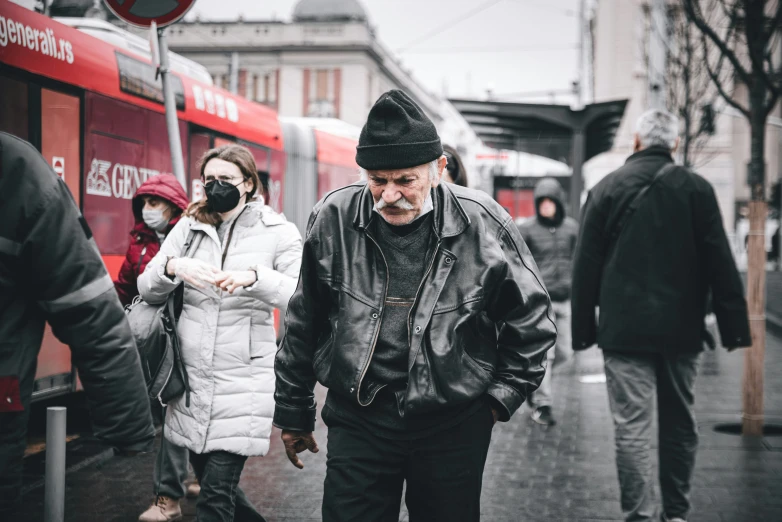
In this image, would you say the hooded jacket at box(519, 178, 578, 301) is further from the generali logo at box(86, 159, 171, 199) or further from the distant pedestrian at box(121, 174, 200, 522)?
the distant pedestrian at box(121, 174, 200, 522)

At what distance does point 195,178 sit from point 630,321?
571 centimetres

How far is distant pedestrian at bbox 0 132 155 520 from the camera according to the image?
7.80ft

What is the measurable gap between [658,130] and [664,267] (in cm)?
72

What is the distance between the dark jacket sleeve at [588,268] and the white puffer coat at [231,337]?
1.41m

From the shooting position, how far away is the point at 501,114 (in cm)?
1153

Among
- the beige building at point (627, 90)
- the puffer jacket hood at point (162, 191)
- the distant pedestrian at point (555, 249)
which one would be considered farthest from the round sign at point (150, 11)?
the beige building at point (627, 90)

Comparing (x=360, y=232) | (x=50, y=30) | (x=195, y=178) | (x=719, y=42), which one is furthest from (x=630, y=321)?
(x=195, y=178)

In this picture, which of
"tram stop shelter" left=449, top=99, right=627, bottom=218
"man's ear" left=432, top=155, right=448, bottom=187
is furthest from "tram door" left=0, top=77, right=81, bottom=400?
"tram stop shelter" left=449, top=99, right=627, bottom=218

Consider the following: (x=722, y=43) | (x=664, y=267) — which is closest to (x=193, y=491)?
(x=664, y=267)

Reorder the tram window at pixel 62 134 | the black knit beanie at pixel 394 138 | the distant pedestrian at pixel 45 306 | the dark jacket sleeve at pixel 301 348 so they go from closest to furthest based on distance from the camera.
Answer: the distant pedestrian at pixel 45 306, the black knit beanie at pixel 394 138, the dark jacket sleeve at pixel 301 348, the tram window at pixel 62 134

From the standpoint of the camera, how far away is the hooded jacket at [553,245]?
26.3ft

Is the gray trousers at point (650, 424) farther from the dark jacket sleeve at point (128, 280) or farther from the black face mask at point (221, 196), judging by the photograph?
the dark jacket sleeve at point (128, 280)

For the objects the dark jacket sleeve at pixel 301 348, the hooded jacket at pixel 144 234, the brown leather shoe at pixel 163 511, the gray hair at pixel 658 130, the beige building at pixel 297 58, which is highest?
the beige building at pixel 297 58

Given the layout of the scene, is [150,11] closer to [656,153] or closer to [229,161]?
[229,161]
